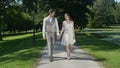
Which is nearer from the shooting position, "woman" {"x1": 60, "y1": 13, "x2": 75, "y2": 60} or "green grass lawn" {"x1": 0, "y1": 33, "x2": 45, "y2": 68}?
"green grass lawn" {"x1": 0, "y1": 33, "x2": 45, "y2": 68}

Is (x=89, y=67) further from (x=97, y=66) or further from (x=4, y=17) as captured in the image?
(x=4, y=17)

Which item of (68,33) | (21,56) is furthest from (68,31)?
(21,56)

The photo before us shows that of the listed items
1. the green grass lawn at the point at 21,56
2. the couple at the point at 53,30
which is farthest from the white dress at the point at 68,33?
the green grass lawn at the point at 21,56

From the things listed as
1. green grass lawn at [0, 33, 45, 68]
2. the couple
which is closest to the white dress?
the couple

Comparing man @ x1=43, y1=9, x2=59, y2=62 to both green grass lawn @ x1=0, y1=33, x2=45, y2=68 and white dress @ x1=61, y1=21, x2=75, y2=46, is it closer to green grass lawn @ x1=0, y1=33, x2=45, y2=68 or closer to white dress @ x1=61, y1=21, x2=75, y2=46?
white dress @ x1=61, y1=21, x2=75, y2=46

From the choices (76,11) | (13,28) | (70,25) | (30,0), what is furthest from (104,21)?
(70,25)

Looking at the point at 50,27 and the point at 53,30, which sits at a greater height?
the point at 50,27

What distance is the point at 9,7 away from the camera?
55.8 metres

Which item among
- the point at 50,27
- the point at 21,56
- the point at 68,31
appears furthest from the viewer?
the point at 21,56

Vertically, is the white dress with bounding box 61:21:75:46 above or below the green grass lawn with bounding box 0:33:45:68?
above

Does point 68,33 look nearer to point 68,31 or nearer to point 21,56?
point 68,31

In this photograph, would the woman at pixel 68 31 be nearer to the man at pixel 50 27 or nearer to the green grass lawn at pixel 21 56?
the man at pixel 50 27

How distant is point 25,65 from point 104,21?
108 m

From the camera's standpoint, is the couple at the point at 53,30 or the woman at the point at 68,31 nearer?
the couple at the point at 53,30
